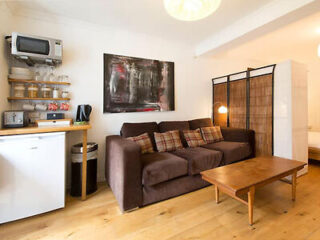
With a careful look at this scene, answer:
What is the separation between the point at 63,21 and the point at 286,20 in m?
3.01

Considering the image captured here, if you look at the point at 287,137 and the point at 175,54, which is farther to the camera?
the point at 175,54

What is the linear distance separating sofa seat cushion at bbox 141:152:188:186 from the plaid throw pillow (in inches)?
8.0

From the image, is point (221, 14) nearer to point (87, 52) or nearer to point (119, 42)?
point (119, 42)

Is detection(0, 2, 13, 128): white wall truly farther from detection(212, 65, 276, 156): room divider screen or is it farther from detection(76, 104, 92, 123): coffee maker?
detection(212, 65, 276, 156): room divider screen

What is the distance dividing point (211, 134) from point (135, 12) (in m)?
2.29

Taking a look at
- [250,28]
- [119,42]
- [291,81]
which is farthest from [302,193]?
[119,42]

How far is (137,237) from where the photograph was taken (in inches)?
53.5

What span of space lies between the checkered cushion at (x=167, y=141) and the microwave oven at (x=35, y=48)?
5.61 feet

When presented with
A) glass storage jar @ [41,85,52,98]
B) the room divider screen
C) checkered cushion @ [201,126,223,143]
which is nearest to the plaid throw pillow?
checkered cushion @ [201,126,223,143]

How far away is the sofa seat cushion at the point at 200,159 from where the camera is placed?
6.59 feet

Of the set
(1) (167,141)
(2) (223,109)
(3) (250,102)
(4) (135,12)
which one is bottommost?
(1) (167,141)

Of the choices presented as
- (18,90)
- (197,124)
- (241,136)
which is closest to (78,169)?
(18,90)

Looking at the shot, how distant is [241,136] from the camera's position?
2.77 metres

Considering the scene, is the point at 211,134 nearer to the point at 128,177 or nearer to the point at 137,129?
the point at 137,129
